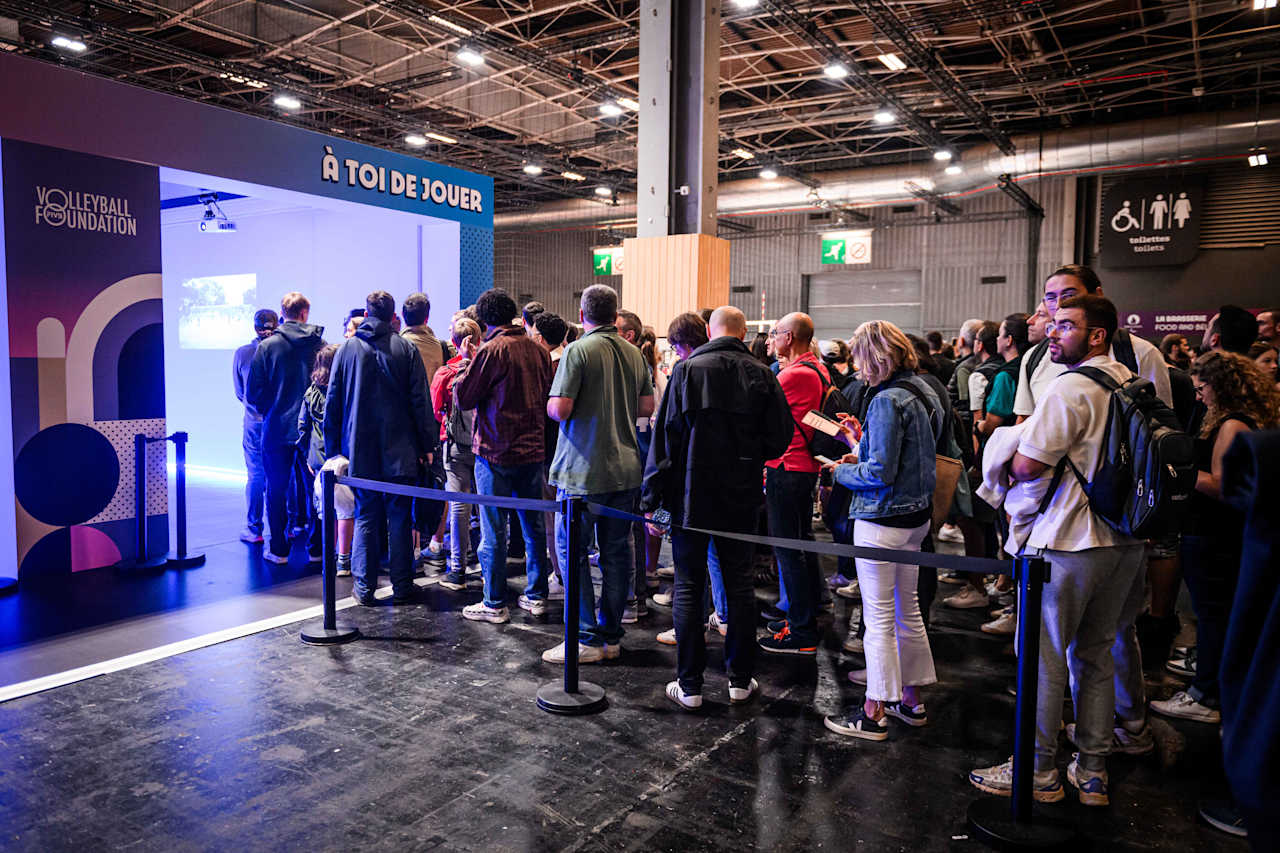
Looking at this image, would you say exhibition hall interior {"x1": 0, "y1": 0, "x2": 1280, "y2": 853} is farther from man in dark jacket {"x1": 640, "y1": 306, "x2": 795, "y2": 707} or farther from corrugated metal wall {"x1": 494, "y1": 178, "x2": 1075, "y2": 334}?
corrugated metal wall {"x1": 494, "y1": 178, "x2": 1075, "y2": 334}

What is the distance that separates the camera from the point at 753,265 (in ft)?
69.9

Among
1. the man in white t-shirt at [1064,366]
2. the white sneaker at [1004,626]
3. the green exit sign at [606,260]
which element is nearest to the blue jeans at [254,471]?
the white sneaker at [1004,626]

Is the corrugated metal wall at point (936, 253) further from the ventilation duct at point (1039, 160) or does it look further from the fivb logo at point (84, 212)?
the fivb logo at point (84, 212)

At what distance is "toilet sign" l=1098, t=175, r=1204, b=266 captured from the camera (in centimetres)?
1466

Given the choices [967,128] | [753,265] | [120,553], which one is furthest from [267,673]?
[753,265]

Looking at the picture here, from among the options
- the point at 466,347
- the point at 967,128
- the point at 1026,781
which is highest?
the point at 967,128

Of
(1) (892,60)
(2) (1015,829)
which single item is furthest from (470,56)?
(2) (1015,829)

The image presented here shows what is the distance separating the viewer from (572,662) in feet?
11.7

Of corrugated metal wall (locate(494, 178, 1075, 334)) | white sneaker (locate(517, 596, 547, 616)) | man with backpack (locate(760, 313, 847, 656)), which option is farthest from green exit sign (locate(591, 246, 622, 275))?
man with backpack (locate(760, 313, 847, 656))

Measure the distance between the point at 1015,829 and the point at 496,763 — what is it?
173 centimetres

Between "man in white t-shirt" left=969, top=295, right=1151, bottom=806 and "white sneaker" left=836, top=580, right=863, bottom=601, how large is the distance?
248 cm

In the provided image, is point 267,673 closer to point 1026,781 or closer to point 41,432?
point 41,432

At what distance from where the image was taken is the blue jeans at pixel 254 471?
236 inches

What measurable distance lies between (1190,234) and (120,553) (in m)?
16.7
